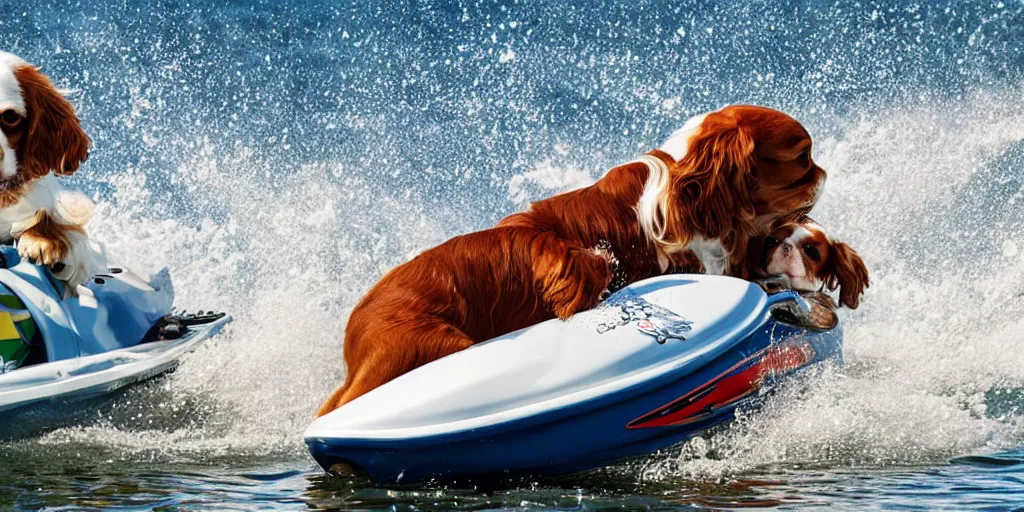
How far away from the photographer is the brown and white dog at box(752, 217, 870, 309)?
14.8 feet

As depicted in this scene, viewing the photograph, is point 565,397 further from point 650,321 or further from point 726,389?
point 726,389

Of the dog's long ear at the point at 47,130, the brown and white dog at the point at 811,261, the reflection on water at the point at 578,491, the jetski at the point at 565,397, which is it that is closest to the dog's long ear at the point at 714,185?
the jetski at the point at 565,397

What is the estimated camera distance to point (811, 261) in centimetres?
455

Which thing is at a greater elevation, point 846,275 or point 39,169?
point 39,169

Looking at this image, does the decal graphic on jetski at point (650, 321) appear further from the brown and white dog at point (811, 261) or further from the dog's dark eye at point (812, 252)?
the dog's dark eye at point (812, 252)

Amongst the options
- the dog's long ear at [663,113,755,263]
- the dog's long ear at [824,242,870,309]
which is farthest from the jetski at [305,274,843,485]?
the dog's long ear at [824,242,870,309]

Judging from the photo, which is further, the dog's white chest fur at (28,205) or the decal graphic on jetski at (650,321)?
the dog's white chest fur at (28,205)

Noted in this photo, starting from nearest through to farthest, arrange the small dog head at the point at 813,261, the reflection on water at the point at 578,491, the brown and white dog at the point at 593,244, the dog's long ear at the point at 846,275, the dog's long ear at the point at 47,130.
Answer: the reflection on water at the point at 578,491, the brown and white dog at the point at 593,244, the small dog head at the point at 813,261, the dog's long ear at the point at 846,275, the dog's long ear at the point at 47,130

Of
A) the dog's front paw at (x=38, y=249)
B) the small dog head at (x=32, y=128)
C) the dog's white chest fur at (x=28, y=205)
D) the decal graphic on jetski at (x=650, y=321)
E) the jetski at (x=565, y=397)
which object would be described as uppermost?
the small dog head at (x=32, y=128)

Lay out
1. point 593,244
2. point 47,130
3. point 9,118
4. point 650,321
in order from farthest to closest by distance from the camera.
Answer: point 47,130
point 9,118
point 593,244
point 650,321

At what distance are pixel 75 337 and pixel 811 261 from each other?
3.29m

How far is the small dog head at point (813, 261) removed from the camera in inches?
178

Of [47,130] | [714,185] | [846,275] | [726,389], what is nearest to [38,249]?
[47,130]

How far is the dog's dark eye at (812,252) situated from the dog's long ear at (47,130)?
3.23 metres
